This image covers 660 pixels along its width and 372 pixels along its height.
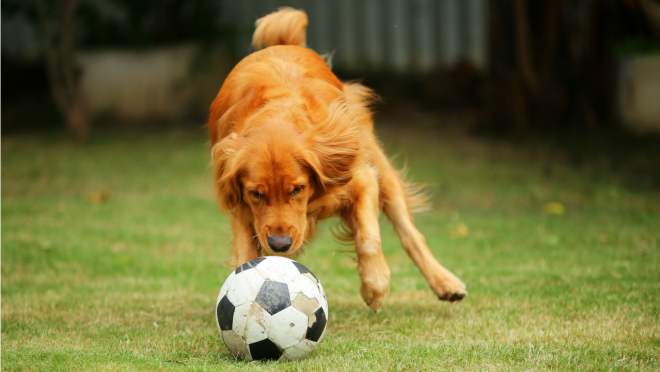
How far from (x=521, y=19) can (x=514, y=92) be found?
112cm

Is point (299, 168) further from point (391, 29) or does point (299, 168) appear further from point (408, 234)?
point (391, 29)

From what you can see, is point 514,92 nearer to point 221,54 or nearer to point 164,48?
point 221,54

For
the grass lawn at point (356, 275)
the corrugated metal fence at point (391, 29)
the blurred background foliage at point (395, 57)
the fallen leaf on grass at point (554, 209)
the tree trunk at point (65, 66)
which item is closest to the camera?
the grass lawn at point (356, 275)

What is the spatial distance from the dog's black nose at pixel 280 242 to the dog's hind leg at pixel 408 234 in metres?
1.19

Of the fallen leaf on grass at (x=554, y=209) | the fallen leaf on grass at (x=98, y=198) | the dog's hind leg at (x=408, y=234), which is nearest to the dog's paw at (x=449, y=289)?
the dog's hind leg at (x=408, y=234)

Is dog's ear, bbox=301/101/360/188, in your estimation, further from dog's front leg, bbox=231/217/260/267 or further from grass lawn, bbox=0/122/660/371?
grass lawn, bbox=0/122/660/371

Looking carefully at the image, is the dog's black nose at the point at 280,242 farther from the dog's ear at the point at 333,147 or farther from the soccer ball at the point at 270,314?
the dog's ear at the point at 333,147

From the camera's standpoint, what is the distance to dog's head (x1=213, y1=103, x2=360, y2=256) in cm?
315

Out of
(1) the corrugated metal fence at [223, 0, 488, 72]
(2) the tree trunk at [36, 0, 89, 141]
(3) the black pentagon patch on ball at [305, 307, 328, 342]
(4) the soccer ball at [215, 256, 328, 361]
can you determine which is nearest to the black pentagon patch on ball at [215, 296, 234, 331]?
(4) the soccer ball at [215, 256, 328, 361]

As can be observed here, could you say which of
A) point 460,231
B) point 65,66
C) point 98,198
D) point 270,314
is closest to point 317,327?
point 270,314

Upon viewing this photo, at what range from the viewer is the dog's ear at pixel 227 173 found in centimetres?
329

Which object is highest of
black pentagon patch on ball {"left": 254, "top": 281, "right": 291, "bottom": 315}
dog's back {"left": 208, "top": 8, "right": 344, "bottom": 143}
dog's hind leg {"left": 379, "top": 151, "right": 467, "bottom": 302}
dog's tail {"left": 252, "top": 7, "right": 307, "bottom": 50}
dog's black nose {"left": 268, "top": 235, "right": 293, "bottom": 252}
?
dog's tail {"left": 252, "top": 7, "right": 307, "bottom": 50}

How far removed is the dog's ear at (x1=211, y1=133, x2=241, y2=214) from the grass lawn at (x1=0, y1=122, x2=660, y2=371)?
0.73 metres

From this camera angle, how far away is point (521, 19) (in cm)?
977
